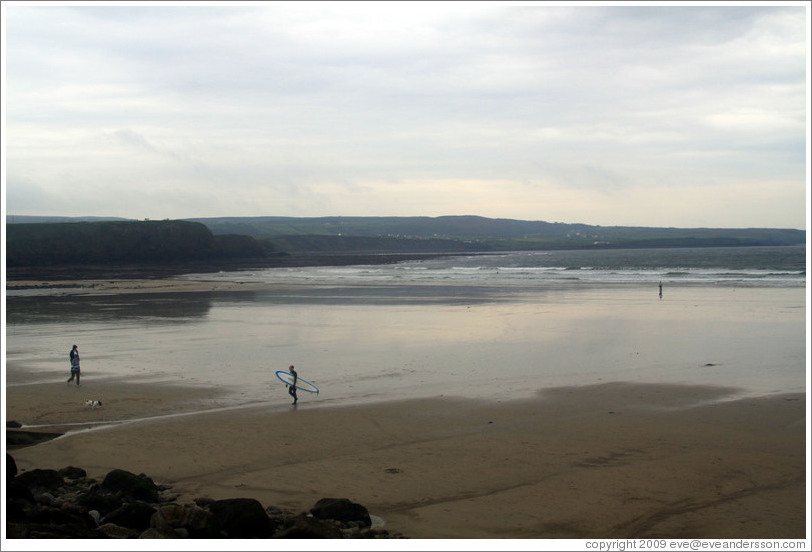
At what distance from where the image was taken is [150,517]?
9.80 metres

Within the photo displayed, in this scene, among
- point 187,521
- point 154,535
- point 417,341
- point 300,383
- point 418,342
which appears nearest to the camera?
point 154,535

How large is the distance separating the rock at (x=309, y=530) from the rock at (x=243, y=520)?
0.69 ft

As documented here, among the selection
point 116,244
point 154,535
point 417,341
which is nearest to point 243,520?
point 154,535

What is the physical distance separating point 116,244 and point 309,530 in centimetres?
11216

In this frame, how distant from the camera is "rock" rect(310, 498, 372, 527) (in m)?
10.2

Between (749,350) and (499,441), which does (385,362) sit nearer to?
(499,441)

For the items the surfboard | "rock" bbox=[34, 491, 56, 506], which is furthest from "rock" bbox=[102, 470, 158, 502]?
the surfboard

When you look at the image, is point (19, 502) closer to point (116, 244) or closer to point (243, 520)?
point (243, 520)

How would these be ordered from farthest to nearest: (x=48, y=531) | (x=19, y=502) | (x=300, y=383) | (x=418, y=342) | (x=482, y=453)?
(x=418, y=342)
(x=300, y=383)
(x=482, y=453)
(x=19, y=502)
(x=48, y=531)

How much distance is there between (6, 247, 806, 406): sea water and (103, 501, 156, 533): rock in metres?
8.28

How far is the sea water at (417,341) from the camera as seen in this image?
67.6ft

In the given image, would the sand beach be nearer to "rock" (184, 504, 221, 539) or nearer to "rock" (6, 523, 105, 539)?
"rock" (184, 504, 221, 539)

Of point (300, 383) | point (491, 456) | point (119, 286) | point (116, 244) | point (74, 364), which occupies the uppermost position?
point (116, 244)

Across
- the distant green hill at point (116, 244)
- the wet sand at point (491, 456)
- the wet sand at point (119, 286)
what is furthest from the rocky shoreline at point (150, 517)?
the distant green hill at point (116, 244)
